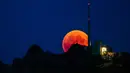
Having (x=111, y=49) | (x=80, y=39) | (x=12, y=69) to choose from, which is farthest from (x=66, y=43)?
(x=12, y=69)

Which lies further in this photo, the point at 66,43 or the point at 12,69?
the point at 66,43

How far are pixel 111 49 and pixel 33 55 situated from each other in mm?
28841

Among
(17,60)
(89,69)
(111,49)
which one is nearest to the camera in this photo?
(89,69)

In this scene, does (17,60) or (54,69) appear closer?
(54,69)

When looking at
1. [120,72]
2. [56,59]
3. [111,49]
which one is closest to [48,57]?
[56,59]

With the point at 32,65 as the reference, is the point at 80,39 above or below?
above

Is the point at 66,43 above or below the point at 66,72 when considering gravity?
above

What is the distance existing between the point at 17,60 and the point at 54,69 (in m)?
3.12

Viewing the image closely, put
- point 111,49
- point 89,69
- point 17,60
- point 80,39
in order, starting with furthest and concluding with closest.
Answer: point 111,49
point 80,39
point 17,60
point 89,69

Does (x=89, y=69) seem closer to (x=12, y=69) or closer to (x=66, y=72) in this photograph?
(x=66, y=72)

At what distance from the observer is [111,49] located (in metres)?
53.1

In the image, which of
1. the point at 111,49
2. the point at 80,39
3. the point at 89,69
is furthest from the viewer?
the point at 111,49

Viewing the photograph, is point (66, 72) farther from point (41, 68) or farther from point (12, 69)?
point (12, 69)

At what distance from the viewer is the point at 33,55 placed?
25500 millimetres
